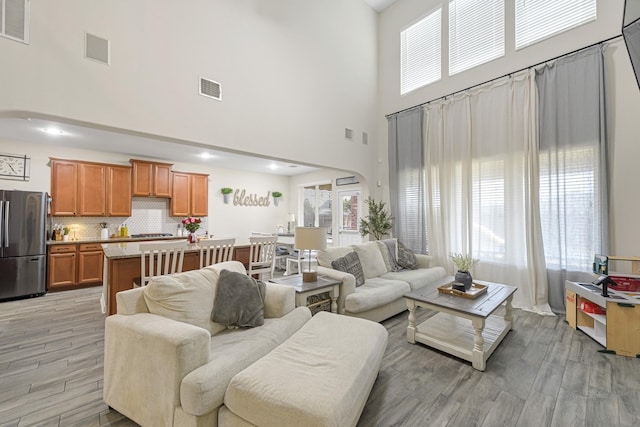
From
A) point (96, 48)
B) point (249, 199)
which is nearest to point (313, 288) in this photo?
point (96, 48)

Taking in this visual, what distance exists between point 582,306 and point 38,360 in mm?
5601

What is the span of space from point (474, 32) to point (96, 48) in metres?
5.40

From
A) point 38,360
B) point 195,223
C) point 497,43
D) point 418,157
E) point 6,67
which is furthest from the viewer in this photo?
point 418,157

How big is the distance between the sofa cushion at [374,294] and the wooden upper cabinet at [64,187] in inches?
225

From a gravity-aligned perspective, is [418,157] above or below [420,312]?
above

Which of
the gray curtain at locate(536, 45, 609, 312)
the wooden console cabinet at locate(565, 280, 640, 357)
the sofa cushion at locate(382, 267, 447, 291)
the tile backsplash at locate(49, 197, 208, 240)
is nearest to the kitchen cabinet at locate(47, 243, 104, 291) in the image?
the tile backsplash at locate(49, 197, 208, 240)

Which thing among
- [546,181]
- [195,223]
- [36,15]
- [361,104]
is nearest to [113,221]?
[195,223]

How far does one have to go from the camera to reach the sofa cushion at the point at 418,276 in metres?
3.66

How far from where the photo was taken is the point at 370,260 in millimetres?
3891

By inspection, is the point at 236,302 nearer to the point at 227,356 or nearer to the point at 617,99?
the point at 227,356

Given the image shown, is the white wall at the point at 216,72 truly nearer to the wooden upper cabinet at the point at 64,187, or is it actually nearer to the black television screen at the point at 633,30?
the black television screen at the point at 633,30

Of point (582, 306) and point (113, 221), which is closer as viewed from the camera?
point (582, 306)

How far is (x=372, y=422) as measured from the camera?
1693mm

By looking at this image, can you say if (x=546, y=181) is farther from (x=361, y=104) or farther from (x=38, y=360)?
(x=38, y=360)
